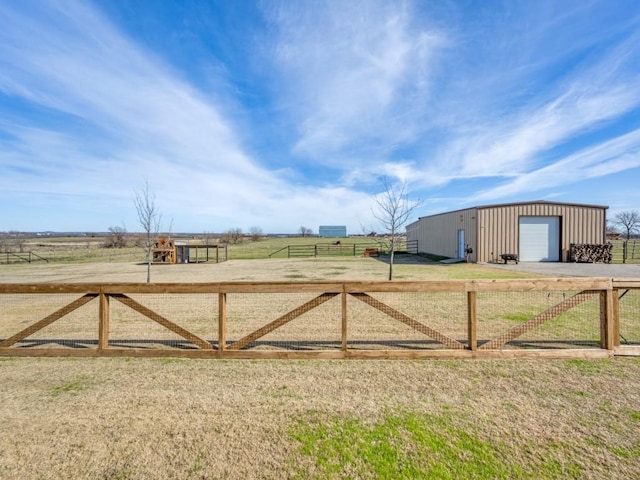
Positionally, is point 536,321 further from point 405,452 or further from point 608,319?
point 405,452

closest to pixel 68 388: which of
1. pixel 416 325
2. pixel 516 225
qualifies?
pixel 416 325

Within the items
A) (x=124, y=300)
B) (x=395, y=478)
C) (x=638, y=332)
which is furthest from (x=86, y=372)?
(x=638, y=332)

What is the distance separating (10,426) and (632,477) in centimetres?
578

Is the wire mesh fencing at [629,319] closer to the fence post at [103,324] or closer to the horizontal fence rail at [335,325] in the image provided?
the horizontal fence rail at [335,325]

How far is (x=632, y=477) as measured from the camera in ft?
8.00

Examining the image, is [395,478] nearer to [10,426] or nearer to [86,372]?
[10,426]

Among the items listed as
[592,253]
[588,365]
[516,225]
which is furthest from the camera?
[516,225]

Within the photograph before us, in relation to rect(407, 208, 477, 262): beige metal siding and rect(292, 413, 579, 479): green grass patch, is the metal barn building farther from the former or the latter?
rect(292, 413, 579, 479): green grass patch

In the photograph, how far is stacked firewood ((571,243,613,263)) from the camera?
1940 centimetres

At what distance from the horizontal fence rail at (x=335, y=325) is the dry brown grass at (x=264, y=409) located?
0.92 ft

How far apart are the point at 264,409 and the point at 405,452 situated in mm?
1581

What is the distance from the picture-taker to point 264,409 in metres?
3.47

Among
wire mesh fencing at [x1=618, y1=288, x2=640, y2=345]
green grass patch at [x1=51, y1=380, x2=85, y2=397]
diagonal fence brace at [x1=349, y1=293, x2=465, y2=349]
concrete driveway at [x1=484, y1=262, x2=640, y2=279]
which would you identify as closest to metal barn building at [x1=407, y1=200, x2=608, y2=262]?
concrete driveway at [x1=484, y1=262, x2=640, y2=279]

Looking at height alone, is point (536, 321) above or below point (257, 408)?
above
